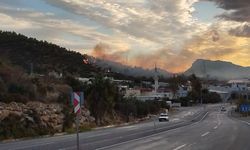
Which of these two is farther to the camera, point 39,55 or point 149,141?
point 39,55

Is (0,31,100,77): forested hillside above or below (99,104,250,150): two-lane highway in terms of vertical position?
above

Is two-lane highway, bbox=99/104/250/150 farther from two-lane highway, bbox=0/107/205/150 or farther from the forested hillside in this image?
the forested hillside

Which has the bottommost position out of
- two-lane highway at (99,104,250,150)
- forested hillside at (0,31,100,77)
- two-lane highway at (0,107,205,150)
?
two-lane highway at (0,107,205,150)

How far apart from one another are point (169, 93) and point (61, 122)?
152 meters

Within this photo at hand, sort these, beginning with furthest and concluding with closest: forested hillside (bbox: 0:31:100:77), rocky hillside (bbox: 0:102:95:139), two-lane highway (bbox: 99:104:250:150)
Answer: forested hillside (bbox: 0:31:100:77), rocky hillside (bbox: 0:102:95:139), two-lane highway (bbox: 99:104:250:150)

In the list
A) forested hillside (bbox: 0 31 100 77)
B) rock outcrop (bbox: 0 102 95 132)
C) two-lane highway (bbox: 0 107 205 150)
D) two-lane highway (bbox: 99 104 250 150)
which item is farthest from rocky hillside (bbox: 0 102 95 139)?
forested hillside (bbox: 0 31 100 77)

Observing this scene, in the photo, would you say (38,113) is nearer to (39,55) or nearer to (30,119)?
(30,119)

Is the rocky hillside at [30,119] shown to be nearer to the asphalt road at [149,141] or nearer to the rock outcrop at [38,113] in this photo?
the rock outcrop at [38,113]

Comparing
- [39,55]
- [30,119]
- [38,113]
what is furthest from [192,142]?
[39,55]

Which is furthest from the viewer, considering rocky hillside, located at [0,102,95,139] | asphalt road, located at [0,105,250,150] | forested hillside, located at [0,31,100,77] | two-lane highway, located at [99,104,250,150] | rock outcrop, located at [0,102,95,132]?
forested hillside, located at [0,31,100,77]

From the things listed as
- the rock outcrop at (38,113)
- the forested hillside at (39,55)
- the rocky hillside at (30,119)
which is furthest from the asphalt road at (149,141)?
the forested hillside at (39,55)

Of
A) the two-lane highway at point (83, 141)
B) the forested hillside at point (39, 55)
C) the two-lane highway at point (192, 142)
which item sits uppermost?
the forested hillside at point (39, 55)

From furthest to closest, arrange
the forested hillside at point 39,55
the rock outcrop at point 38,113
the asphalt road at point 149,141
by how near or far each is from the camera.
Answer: the forested hillside at point 39,55
the rock outcrop at point 38,113
the asphalt road at point 149,141

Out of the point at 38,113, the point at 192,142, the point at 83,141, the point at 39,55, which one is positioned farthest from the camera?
the point at 39,55
